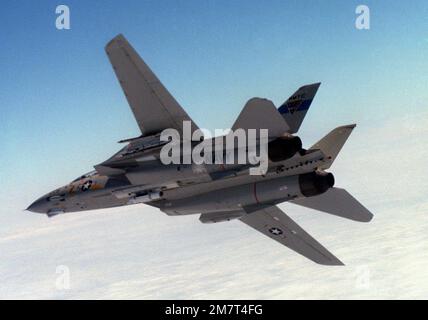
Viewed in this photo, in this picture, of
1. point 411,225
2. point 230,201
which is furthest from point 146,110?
point 411,225

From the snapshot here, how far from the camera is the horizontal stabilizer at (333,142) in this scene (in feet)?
47.7

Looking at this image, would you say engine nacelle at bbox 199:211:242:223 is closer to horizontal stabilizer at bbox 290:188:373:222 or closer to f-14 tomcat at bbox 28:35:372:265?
f-14 tomcat at bbox 28:35:372:265

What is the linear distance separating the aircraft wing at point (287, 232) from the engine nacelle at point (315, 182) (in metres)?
3.50

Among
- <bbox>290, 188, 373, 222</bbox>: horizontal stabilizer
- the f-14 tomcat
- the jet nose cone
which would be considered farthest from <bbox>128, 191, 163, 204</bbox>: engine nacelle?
<bbox>290, 188, 373, 222</bbox>: horizontal stabilizer

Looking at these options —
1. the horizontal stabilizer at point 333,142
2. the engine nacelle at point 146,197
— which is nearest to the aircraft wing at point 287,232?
the engine nacelle at point 146,197

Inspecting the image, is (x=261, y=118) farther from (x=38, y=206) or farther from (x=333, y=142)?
(x=38, y=206)

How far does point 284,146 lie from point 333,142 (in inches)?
98.3

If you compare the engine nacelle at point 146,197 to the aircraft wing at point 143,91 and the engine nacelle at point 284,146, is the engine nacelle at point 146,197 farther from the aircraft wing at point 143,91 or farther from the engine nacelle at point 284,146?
the engine nacelle at point 284,146

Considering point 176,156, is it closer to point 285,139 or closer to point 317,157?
point 285,139

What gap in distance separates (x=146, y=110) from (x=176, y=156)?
1968mm

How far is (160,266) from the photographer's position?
370ft

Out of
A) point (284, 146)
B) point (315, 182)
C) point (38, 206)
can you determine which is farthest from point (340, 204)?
point (38, 206)

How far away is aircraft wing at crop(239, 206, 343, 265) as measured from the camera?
18.6 m

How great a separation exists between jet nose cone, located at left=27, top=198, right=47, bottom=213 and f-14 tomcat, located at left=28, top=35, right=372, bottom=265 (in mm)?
47
